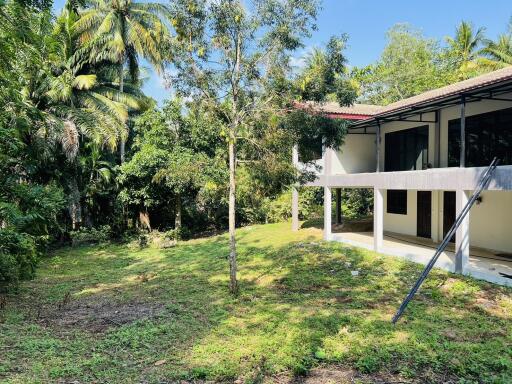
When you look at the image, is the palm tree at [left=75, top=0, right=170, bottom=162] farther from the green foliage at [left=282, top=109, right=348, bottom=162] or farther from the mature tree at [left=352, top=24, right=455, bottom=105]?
the mature tree at [left=352, top=24, right=455, bottom=105]

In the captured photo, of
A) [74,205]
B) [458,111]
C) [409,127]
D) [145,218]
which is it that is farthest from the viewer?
[145,218]

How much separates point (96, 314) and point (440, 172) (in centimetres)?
934

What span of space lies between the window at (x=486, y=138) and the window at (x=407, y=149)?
4.52 feet

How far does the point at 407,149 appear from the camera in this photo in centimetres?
1498

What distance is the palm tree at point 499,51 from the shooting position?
24484 millimetres

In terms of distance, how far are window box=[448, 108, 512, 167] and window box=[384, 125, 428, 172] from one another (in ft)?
4.52

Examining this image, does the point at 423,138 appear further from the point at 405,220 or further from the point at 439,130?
the point at 405,220

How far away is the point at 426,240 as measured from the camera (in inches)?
568

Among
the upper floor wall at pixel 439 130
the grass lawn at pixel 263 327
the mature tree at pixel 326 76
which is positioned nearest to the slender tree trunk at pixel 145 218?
the grass lawn at pixel 263 327

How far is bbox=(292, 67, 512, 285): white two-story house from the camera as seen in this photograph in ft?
32.2

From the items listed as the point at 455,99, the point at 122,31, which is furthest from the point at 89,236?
the point at 455,99

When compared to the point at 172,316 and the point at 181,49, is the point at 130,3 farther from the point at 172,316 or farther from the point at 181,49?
the point at 172,316

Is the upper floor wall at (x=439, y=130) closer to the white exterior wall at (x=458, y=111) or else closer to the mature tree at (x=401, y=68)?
the white exterior wall at (x=458, y=111)

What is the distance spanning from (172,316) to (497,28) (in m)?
32.7
